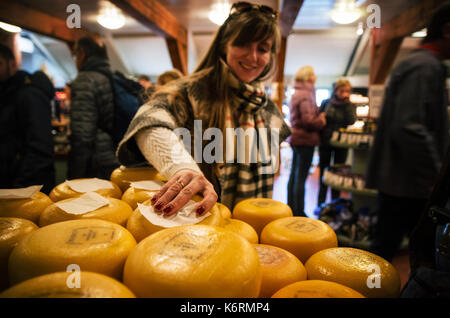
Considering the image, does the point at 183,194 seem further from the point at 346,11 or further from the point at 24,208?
the point at 346,11

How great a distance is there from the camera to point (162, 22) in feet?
14.7

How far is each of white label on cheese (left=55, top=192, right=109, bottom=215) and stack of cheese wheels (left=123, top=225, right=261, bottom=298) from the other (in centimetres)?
23

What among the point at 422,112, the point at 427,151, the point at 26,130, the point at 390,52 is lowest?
the point at 427,151

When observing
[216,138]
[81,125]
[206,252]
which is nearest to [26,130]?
[81,125]

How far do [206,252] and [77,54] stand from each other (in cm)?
201

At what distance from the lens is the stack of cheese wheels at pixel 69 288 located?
0.94 feet

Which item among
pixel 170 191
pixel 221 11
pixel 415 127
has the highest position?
pixel 221 11

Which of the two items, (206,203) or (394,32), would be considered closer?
(206,203)

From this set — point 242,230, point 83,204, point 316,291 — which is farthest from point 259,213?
point 83,204

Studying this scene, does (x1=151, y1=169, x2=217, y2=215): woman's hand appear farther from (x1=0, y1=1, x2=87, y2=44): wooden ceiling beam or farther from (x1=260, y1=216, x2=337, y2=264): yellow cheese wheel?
(x1=0, y1=1, x2=87, y2=44): wooden ceiling beam

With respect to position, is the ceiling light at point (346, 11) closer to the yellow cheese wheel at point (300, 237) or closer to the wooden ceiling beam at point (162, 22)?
the wooden ceiling beam at point (162, 22)

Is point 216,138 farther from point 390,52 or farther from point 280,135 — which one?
point 390,52

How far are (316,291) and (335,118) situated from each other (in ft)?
10.3

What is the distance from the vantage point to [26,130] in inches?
61.4
